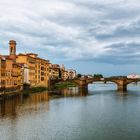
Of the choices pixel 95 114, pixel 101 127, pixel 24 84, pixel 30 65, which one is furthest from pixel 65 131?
pixel 30 65

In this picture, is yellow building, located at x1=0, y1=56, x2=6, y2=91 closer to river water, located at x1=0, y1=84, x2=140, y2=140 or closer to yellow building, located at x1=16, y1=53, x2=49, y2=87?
yellow building, located at x1=16, y1=53, x2=49, y2=87

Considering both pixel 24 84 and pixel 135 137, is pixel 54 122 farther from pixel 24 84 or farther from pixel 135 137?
pixel 24 84

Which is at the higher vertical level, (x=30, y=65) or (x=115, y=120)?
(x=30, y=65)

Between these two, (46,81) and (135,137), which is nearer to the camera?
(135,137)

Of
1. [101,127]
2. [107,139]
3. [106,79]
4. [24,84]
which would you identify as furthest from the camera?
[106,79]

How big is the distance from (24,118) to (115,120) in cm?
949

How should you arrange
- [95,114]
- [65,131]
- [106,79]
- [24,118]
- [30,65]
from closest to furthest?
[65,131] < [24,118] < [95,114] < [30,65] < [106,79]

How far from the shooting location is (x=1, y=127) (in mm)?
31562

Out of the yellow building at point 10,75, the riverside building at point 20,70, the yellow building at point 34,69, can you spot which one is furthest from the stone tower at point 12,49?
the yellow building at point 10,75

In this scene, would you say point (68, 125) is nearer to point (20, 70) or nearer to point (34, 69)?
point (20, 70)

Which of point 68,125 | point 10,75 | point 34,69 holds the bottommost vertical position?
point 68,125

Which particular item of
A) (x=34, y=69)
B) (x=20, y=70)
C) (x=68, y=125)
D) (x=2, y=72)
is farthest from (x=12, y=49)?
(x=68, y=125)

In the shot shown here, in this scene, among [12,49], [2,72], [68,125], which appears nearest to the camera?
[68,125]

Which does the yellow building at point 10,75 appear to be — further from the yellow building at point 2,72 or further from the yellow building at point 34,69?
the yellow building at point 34,69
